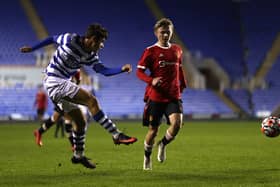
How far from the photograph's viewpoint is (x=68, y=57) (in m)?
9.13

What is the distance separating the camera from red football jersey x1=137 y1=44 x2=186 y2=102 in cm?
983

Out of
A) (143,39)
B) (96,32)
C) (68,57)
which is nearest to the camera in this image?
(96,32)

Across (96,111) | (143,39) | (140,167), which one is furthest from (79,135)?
(143,39)

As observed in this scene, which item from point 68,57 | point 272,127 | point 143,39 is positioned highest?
point 143,39

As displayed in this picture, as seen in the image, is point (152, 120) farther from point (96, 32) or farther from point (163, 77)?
point (96, 32)

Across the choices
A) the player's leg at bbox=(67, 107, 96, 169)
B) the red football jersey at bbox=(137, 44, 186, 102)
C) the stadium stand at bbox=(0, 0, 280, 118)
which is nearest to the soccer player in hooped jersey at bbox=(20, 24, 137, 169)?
the player's leg at bbox=(67, 107, 96, 169)

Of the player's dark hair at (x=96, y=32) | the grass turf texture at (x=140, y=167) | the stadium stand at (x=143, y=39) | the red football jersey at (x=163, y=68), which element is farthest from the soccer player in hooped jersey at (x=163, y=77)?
the stadium stand at (x=143, y=39)

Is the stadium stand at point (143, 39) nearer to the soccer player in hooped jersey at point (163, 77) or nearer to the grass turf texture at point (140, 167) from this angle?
the grass turf texture at point (140, 167)

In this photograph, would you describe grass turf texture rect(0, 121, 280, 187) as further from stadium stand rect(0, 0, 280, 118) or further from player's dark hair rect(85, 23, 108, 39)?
stadium stand rect(0, 0, 280, 118)

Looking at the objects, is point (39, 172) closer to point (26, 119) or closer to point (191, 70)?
point (26, 119)

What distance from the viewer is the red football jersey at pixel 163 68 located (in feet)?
32.2

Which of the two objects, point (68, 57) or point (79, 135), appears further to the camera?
point (79, 135)

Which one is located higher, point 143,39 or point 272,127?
point 143,39

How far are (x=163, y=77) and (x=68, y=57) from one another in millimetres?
1575
